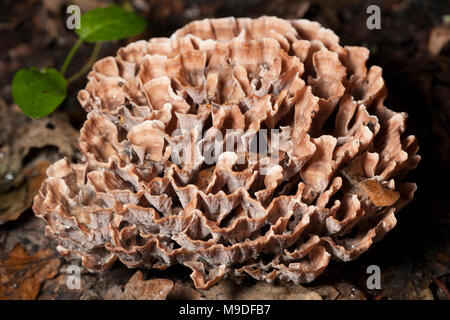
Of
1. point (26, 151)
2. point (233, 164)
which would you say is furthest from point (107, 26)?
point (233, 164)

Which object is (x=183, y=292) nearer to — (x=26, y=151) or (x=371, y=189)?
(x=371, y=189)

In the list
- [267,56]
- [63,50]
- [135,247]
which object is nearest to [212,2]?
[63,50]

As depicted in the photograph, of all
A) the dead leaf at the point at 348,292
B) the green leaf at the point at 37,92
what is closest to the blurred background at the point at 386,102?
the dead leaf at the point at 348,292

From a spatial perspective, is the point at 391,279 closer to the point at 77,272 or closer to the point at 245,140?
the point at 245,140

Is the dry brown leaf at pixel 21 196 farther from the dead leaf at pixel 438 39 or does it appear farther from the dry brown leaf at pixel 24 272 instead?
the dead leaf at pixel 438 39

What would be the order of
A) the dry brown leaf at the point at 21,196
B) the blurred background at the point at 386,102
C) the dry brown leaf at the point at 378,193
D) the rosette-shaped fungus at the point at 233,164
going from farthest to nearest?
the dry brown leaf at the point at 21,196, the blurred background at the point at 386,102, the dry brown leaf at the point at 378,193, the rosette-shaped fungus at the point at 233,164

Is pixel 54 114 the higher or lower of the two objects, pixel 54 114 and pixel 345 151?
the lower
